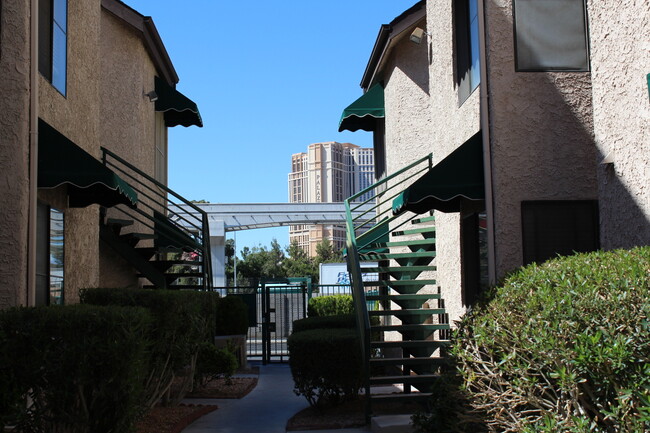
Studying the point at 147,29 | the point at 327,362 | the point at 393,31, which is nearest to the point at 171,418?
the point at 327,362

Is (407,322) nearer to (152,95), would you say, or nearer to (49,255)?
(49,255)

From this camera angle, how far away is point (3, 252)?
25.4 feet

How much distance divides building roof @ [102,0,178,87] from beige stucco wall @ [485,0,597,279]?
27.4ft

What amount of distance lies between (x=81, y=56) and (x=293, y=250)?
5787 centimetres

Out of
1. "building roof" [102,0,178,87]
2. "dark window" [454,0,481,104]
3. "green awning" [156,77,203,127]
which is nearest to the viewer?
"dark window" [454,0,481,104]

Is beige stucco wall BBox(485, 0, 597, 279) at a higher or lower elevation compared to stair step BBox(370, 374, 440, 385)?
higher

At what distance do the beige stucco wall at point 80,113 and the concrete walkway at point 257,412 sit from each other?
2.37 m

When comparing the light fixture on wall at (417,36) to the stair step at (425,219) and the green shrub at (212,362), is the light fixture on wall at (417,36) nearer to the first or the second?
the stair step at (425,219)

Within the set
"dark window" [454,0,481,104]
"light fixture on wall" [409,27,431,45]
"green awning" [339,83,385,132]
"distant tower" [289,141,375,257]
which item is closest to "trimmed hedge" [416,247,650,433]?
"dark window" [454,0,481,104]

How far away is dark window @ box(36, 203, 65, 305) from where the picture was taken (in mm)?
8734

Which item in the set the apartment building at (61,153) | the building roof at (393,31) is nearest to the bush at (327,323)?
the apartment building at (61,153)

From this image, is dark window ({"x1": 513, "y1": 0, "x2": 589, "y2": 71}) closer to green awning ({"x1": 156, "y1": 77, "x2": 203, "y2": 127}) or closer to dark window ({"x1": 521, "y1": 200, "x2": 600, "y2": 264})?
dark window ({"x1": 521, "y1": 200, "x2": 600, "y2": 264})

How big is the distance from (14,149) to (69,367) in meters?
2.91

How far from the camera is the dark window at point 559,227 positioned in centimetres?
908
